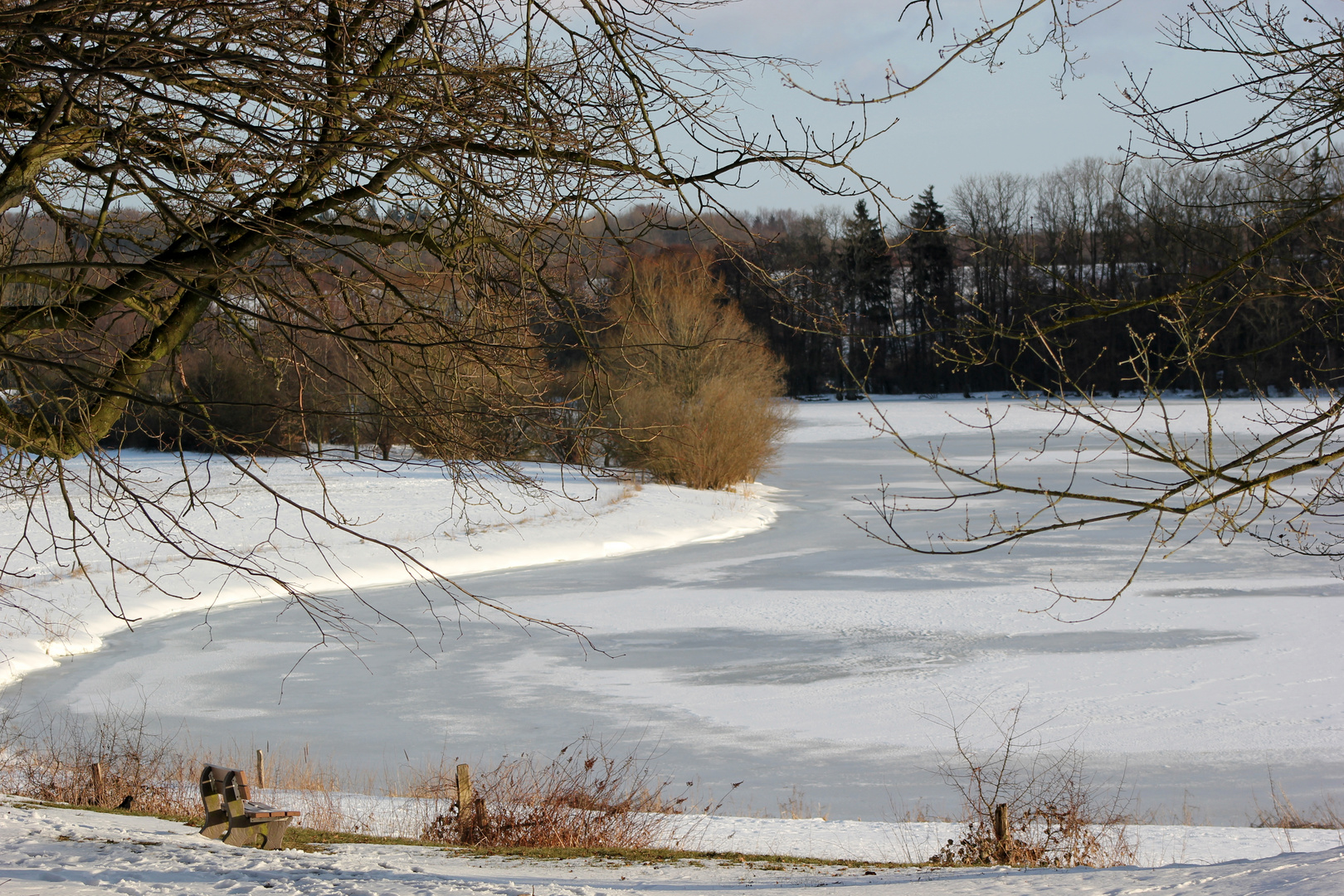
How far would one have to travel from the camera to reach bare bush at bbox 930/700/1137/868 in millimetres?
6824

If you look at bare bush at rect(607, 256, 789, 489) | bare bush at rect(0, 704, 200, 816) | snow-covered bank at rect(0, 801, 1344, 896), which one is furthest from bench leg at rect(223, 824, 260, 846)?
bare bush at rect(607, 256, 789, 489)

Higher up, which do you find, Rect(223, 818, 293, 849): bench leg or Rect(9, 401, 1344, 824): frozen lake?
Rect(223, 818, 293, 849): bench leg

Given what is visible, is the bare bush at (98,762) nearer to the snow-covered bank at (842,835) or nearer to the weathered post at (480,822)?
the snow-covered bank at (842,835)

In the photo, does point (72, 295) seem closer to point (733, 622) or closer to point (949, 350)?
point (949, 350)

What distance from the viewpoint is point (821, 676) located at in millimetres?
12859

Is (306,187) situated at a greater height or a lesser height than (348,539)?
greater

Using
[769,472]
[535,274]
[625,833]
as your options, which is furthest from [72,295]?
[769,472]

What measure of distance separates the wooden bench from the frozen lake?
4221mm

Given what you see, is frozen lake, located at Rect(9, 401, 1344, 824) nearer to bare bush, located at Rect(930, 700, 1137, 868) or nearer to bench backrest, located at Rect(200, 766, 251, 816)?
bare bush, located at Rect(930, 700, 1137, 868)

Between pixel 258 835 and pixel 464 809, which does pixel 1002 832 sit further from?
pixel 258 835

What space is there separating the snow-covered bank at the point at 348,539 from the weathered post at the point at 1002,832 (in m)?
8.37

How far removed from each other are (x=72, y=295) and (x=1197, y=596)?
1569 centimetres

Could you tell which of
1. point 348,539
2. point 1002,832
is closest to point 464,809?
point 1002,832

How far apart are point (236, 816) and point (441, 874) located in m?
1.20
